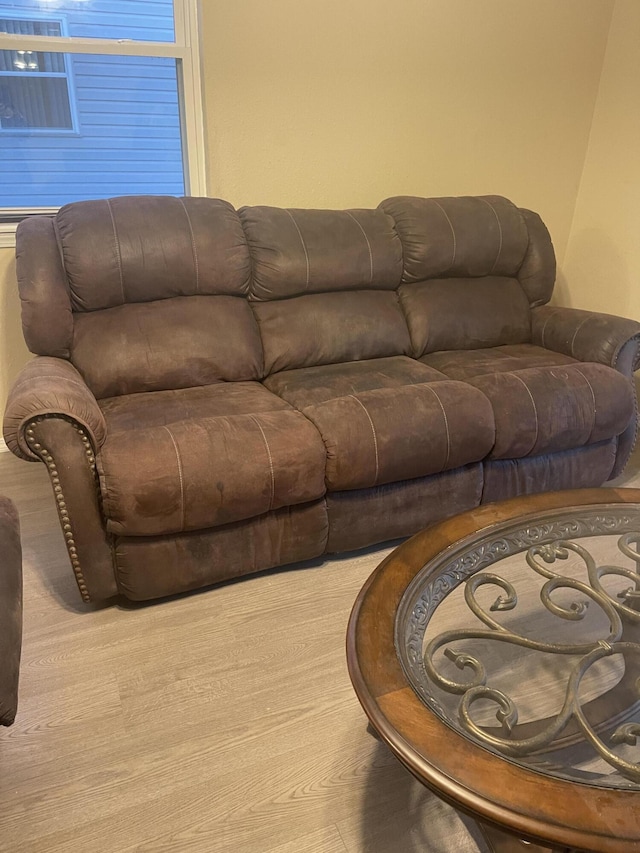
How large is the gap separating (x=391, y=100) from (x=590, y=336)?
133 centimetres

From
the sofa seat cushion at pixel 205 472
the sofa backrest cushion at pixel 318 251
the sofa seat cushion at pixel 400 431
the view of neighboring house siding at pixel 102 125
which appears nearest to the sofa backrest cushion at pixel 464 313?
the sofa backrest cushion at pixel 318 251

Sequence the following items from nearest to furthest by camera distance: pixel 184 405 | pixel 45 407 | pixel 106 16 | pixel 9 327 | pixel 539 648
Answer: pixel 539 648, pixel 45 407, pixel 184 405, pixel 106 16, pixel 9 327

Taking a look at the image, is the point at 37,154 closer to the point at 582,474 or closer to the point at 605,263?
the point at 582,474

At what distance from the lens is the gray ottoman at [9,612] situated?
1062 millimetres

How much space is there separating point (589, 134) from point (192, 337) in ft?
7.78

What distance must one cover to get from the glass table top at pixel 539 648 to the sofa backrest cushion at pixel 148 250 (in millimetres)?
1371

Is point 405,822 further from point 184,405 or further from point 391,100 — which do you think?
point 391,100

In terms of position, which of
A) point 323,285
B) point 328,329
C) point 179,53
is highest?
point 179,53

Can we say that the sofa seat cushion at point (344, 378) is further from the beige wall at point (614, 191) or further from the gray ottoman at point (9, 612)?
the beige wall at point (614, 191)

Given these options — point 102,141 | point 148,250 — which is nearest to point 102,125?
point 102,141

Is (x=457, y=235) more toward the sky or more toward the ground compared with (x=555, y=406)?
more toward the sky

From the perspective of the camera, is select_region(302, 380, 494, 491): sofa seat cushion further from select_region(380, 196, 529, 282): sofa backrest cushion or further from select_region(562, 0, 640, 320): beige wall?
select_region(562, 0, 640, 320): beige wall

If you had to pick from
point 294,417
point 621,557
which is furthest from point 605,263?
point 294,417

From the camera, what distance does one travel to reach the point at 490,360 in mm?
2504
